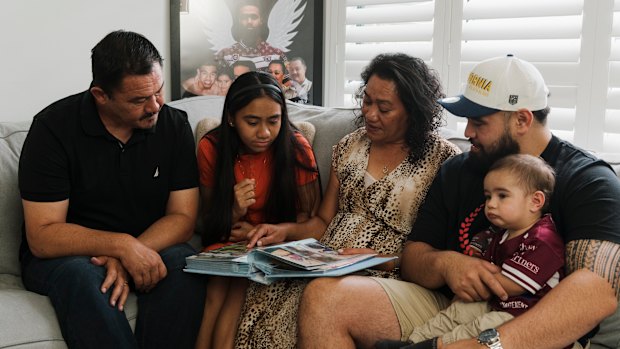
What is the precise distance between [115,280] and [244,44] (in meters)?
1.67

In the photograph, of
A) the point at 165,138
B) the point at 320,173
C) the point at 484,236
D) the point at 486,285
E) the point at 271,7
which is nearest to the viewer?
the point at 486,285

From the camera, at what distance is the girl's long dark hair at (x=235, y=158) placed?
2213mm

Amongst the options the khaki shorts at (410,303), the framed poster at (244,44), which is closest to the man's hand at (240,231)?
the khaki shorts at (410,303)

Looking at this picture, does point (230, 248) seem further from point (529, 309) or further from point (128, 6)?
point (128, 6)

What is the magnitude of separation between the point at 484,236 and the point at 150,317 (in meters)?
0.96

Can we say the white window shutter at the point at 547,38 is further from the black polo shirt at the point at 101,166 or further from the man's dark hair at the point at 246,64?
the black polo shirt at the point at 101,166

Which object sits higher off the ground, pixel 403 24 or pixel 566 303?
pixel 403 24

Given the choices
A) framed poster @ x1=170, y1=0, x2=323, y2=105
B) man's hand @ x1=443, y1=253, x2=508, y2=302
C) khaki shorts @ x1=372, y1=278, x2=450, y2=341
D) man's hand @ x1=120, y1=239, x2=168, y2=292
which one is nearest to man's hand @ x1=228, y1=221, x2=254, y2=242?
man's hand @ x1=120, y1=239, x2=168, y2=292

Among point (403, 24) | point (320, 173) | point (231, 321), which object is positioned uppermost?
point (403, 24)

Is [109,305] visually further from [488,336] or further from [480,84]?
[480,84]

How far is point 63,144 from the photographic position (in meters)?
1.99

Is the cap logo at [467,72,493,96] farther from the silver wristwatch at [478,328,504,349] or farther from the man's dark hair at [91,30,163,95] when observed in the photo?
the man's dark hair at [91,30,163,95]

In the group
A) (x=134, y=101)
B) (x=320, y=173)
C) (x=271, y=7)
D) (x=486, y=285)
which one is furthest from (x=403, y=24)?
(x=486, y=285)

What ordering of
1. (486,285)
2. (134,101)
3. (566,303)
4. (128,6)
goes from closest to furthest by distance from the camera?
1. (566,303)
2. (486,285)
3. (134,101)
4. (128,6)
